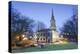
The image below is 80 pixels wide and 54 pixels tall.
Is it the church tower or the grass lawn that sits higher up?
the church tower

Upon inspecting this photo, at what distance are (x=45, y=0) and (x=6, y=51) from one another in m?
0.70

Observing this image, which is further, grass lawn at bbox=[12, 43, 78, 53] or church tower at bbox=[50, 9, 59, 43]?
church tower at bbox=[50, 9, 59, 43]

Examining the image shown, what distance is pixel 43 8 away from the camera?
2.19 meters

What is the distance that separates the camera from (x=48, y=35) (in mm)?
2197

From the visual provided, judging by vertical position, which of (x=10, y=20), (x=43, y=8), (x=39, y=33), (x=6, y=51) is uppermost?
(x=43, y=8)

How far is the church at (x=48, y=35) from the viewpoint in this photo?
2152 millimetres

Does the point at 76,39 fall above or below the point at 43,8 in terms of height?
below

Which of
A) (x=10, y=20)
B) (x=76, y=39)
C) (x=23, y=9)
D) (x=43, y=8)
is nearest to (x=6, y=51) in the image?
(x=10, y=20)

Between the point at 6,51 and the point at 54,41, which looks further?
the point at 54,41

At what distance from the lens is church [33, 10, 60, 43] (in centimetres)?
215

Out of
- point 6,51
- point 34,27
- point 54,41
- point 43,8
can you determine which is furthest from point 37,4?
point 6,51

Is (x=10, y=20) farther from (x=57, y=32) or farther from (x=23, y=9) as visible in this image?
(x=57, y=32)

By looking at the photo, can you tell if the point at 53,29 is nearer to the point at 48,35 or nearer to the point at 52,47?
the point at 48,35

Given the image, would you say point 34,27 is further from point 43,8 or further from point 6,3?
point 6,3
